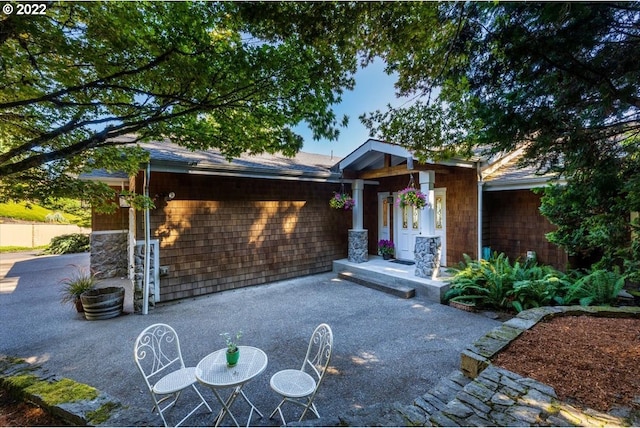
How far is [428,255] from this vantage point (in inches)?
265

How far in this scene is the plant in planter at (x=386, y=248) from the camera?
9125 mm

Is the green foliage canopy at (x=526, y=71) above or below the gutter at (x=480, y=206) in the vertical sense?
above

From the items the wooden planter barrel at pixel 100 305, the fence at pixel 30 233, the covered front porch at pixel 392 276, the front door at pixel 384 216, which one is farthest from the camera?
the fence at pixel 30 233

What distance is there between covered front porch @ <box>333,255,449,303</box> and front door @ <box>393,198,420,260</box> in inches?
21.8

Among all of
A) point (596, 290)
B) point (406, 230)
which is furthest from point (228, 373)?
point (406, 230)

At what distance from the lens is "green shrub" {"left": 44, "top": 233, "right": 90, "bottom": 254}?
43.8 feet

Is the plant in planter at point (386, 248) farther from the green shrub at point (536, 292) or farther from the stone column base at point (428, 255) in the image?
the green shrub at point (536, 292)

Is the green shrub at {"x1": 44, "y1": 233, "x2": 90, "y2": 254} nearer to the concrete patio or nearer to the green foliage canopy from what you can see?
the concrete patio

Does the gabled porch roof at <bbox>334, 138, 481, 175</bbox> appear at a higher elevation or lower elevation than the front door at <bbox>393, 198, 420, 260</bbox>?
higher

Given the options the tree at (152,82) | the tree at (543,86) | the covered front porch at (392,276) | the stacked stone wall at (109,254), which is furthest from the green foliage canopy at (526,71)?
the stacked stone wall at (109,254)

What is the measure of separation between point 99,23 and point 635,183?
5556mm

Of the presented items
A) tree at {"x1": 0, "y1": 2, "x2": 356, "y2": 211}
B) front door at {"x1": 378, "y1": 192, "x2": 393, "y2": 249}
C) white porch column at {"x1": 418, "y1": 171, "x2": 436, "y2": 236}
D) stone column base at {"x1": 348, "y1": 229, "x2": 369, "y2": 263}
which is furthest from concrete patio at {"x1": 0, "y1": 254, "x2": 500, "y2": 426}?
front door at {"x1": 378, "y1": 192, "x2": 393, "y2": 249}

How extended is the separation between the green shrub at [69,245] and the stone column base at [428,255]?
1629 cm

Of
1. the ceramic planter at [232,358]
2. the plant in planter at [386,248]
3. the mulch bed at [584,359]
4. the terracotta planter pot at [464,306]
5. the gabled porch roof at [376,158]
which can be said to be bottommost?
the terracotta planter pot at [464,306]
